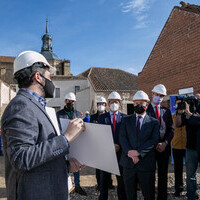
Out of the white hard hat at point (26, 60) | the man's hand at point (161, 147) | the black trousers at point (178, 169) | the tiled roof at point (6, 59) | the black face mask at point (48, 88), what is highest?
the tiled roof at point (6, 59)

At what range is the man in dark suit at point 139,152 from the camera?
9.78ft

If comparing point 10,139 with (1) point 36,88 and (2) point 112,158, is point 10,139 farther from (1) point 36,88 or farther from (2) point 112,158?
(2) point 112,158

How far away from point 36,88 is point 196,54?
755cm

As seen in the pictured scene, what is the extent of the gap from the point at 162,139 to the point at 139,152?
98 cm

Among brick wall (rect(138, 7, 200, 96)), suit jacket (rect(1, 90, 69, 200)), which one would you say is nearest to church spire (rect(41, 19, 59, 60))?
brick wall (rect(138, 7, 200, 96))

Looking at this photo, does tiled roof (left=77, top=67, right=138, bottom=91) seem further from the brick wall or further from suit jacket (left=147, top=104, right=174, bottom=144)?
suit jacket (left=147, top=104, right=174, bottom=144)

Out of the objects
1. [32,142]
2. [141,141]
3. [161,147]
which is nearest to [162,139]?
[161,147]

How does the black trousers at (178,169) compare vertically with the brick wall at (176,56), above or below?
below

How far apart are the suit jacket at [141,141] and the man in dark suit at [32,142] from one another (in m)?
1.85

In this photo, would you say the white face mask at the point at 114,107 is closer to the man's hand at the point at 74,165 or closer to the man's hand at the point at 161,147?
the man's hand at the point at 161,147

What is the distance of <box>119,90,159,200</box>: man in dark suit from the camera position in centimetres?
298

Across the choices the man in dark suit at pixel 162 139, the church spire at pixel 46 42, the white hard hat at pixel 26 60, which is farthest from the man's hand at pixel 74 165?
the church spire at pixel 46 42

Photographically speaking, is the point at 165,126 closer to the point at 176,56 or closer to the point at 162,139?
the point at 162,139

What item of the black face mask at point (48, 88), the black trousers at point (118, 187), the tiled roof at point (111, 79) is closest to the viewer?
the black face mask at point (48, 88)
